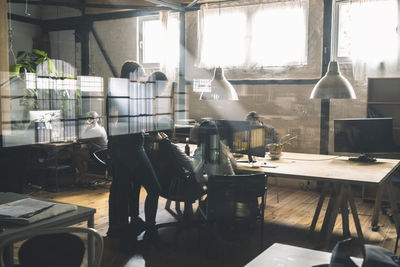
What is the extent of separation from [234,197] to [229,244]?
79cm

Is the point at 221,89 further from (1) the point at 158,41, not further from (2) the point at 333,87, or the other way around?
(1) the point at 158,41

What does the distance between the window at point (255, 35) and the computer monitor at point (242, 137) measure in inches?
101

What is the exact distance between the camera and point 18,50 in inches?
223

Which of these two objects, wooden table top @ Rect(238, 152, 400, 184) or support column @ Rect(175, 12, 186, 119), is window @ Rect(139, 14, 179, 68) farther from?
wooden table top @ Rect(238, 152, 400, 184)

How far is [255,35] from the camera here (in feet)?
22.1

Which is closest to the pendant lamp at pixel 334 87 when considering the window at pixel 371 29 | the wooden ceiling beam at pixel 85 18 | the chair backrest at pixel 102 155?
the window at pixel 371 29

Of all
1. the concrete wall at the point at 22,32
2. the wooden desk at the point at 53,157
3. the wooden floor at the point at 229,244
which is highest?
the concrete wall at the point at 22,32

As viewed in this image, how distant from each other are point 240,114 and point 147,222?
3.42m

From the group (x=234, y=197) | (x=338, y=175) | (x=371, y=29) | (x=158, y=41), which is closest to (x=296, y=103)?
(x=371, y=29)

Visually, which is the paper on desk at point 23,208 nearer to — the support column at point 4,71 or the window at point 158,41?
the support column at point 4,71

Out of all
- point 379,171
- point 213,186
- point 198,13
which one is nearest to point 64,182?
point 198,13

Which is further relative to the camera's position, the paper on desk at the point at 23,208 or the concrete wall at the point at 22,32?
the concrete wall at the point at 22,32

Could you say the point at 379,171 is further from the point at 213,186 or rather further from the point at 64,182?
the point at 64,182

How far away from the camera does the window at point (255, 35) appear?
20.7 ft
